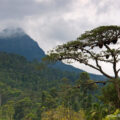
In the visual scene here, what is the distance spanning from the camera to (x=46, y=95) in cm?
6831

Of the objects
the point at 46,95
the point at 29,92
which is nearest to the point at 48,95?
the point at 46,95

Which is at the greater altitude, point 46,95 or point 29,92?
point 29,92

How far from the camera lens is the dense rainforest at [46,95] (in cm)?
2163

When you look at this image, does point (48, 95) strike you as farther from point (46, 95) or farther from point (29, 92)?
point (29, 92)

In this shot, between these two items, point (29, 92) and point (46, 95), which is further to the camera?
point (29, 92)

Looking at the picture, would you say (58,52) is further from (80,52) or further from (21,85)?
(21,85)

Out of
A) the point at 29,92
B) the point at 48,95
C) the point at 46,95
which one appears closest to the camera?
the point at 46,95

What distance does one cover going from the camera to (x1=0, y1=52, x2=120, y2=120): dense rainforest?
21.6 meters

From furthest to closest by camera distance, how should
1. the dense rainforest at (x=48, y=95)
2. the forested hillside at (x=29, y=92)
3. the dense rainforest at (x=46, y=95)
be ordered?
the forested hillside at (x=29, y=92)
the dense rainforest at (x=46, y=95)
the dense rainforest at (x=48, y=95)

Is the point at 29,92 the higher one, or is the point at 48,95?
the point at 29,92

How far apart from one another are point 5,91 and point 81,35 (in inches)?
3096

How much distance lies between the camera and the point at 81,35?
16.2m

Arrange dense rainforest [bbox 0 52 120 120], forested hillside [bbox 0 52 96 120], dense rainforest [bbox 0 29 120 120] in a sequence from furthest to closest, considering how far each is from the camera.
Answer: forested hillside [bbox 0 52 96 120] < dense rainforest [bbox 0 52 120 120] < dense rainforest [bbox 0 29 120 120]

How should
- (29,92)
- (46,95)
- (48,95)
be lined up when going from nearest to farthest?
(46,95), (48,95), (29,92)
